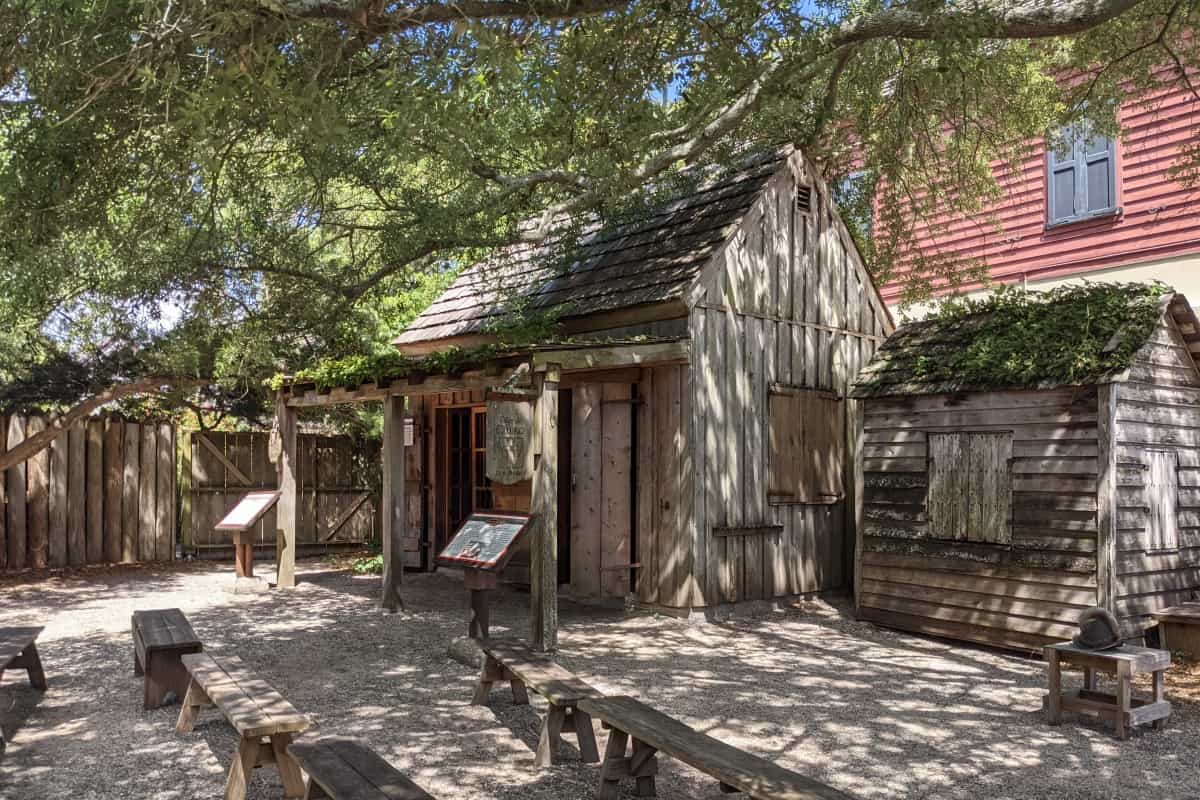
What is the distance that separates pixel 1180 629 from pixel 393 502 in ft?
26.0

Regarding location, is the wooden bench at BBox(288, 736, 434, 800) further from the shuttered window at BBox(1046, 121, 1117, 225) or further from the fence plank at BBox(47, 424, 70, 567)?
the shuttered window at BBox(1046, 121, 1117, 225)

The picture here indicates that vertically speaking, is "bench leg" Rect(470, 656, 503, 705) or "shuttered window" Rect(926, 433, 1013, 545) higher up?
"shuttered window" Rect(926, 433, 1013, 545)

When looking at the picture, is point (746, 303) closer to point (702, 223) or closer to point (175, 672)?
point (702, 223)

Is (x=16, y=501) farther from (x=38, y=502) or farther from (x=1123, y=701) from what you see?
(x=1123, y=701)

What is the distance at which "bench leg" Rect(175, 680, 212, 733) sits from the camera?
5.89 m

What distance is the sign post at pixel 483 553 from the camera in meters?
7.70

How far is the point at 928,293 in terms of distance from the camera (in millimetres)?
15461

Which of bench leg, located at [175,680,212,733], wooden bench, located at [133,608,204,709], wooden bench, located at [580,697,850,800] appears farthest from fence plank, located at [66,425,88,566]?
wooden bench, located at [580,697,850,800]

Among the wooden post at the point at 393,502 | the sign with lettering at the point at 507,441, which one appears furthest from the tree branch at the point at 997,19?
the wooden post at the point at 393,502

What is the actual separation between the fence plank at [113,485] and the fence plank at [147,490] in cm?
26

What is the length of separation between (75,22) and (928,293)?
12819 mm

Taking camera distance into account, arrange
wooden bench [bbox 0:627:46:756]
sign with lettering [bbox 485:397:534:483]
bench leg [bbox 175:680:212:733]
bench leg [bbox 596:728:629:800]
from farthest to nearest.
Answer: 1. sign with lettering [bbox 485:397:534:483]
2. wooden bench [bbox 0:627:46:756]
3. bench leg [bbox 175:680:212:733]
4. bench leg [bbox 596:728:629:800]

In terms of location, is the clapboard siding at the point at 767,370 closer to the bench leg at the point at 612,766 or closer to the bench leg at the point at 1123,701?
the bench leg at the point at 1123,701

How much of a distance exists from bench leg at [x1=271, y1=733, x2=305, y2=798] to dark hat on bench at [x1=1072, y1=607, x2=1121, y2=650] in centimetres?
511
